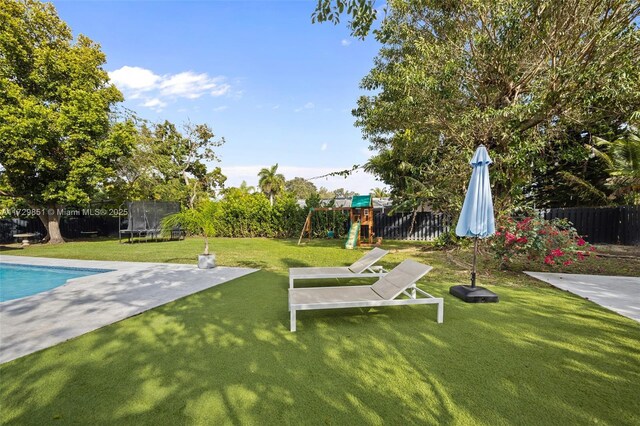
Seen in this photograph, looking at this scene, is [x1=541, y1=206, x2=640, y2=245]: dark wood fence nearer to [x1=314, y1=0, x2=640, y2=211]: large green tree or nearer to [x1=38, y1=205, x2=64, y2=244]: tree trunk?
[x1=314, y1=0, x2=640, y2=211]: large green tree

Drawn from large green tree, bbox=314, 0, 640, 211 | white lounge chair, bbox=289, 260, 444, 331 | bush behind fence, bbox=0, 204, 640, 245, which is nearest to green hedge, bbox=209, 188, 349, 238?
bush behind fence, bbox=0, 204, 640, 245

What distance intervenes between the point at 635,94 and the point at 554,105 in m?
1.57

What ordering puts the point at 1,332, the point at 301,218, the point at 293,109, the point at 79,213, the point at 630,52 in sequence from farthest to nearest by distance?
the point at 79,213 → the point at 301,218 → the point at 293,109 → the point at 630,52 → the point at 1,332

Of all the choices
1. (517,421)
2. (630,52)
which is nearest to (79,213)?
(517,421)

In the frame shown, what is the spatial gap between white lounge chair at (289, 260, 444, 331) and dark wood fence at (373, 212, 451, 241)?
42.5 ft

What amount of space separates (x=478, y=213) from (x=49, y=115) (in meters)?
18.3

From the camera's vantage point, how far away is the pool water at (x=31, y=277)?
7196 mm

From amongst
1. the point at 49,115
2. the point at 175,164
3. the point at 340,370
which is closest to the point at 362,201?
the point at 340,370

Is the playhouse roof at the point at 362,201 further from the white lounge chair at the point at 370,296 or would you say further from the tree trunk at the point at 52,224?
the tree trunk at the point at 52,224

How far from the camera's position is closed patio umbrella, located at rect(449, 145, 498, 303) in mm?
5092

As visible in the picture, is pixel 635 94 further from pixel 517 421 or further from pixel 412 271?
pixel 517 421

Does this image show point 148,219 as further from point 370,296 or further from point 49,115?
point 370,296

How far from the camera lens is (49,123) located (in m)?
13.8

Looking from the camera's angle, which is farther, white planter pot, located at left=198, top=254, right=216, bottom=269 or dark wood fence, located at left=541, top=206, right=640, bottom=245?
dark wood fence, located at left=541, top=206, right=640, bottom=245
